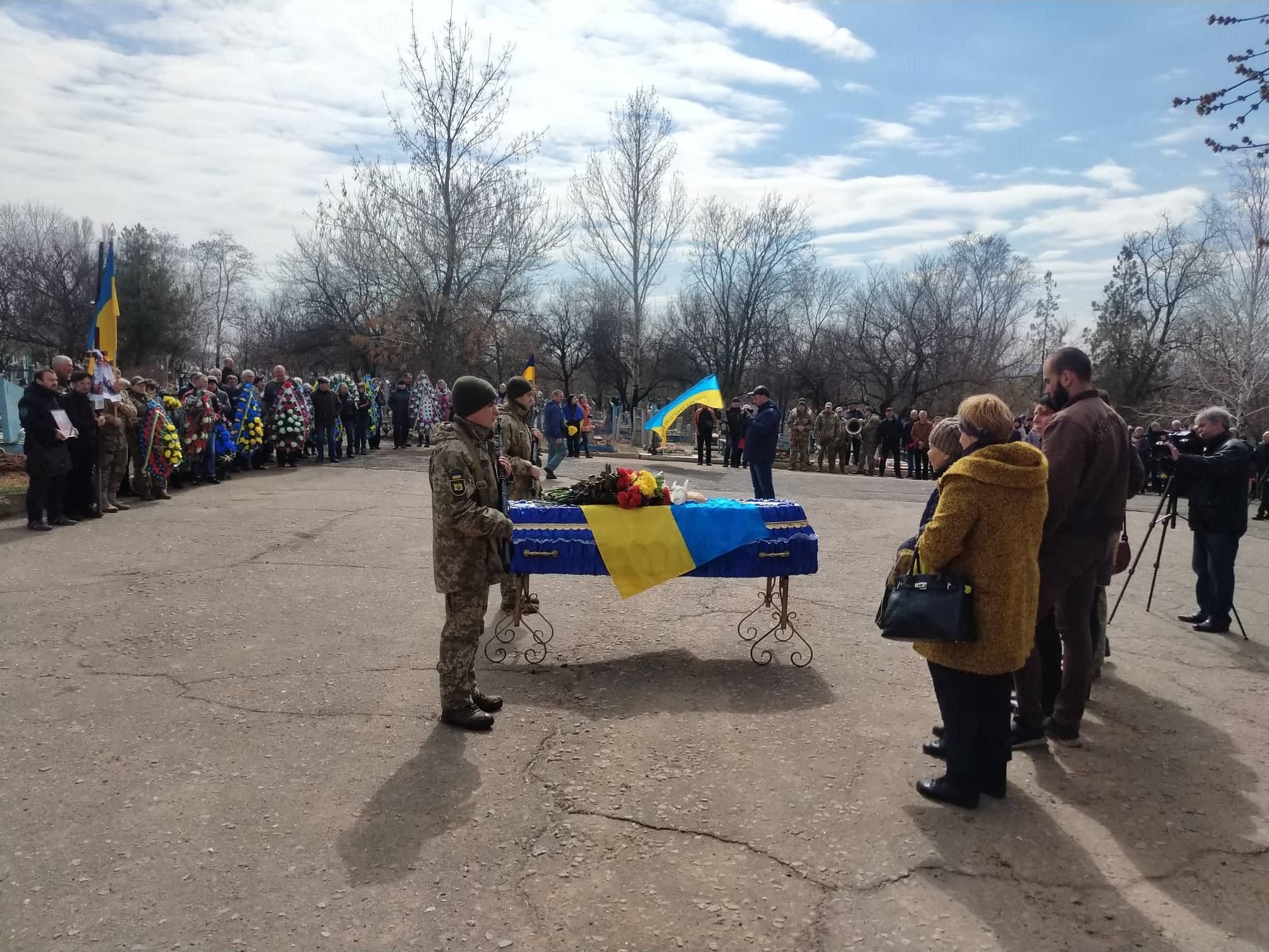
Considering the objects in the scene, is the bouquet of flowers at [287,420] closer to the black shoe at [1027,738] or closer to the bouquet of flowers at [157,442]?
the bouquet of flowers at [157,442]

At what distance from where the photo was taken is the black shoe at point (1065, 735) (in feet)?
15.3

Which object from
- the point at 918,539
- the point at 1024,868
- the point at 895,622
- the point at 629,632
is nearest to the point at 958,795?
the point at 1024,868

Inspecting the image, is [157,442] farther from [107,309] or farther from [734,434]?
[734,434]

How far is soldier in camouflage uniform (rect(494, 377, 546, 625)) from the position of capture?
266 inches

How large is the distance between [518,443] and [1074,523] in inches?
170

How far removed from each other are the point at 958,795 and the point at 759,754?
3.34ft

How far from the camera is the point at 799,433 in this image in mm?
25391

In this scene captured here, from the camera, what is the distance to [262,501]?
12.4m

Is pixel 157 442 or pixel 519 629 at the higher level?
pixel 157 442

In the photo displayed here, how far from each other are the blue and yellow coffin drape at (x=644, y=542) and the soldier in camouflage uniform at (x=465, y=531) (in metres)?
1.04

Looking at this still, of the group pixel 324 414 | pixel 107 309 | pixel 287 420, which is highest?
pixel 107 309

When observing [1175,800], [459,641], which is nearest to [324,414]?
[459,641]

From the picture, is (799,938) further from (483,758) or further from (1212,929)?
(483,758)

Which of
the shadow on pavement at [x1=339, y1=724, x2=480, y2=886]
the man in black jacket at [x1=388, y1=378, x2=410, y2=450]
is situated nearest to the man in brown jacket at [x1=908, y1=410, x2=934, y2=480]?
the man in black jacket at [x1=388, y1=378, x2=410, y2=450]
